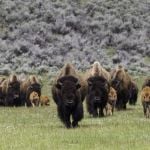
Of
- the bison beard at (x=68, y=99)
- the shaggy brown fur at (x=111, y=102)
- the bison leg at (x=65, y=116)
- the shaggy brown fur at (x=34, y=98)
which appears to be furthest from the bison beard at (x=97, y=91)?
the shaggy brown fur at (x=34, y=98)

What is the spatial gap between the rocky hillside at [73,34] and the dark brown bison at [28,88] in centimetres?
1253

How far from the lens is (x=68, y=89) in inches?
704

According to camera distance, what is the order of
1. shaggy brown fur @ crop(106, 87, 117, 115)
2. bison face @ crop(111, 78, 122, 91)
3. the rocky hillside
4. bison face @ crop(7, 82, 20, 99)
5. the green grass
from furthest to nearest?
the green grass → the rocky hillside → bison face @ crop(7, 82, 20, 99) → bison face @ crop(111, 78, 122, 91) → shaggy brown fur @ crop(106, 87, 117, 115)

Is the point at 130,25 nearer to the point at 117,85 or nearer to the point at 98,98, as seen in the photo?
the point at 117,85

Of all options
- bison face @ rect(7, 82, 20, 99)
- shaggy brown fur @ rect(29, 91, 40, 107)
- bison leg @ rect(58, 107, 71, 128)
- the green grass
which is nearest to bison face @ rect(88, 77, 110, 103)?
bison leg @ rect(58, 107, 71, 128)

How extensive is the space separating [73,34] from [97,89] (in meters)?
30.3

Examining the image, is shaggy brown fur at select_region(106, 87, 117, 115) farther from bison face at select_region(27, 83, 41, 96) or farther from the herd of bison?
bison face at select_region(27, 83, 41, 96)

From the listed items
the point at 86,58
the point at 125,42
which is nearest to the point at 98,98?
the point at 86,58

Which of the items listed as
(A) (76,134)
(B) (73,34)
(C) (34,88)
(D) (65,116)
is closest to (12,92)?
(C) (34,88)

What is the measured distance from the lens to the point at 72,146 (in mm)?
14047

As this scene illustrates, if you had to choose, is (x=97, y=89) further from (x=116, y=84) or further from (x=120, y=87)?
(x=120, y=87)

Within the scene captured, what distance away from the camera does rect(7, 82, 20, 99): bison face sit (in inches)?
1222

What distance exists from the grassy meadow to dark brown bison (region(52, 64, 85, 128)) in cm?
37

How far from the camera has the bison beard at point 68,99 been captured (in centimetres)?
1784
